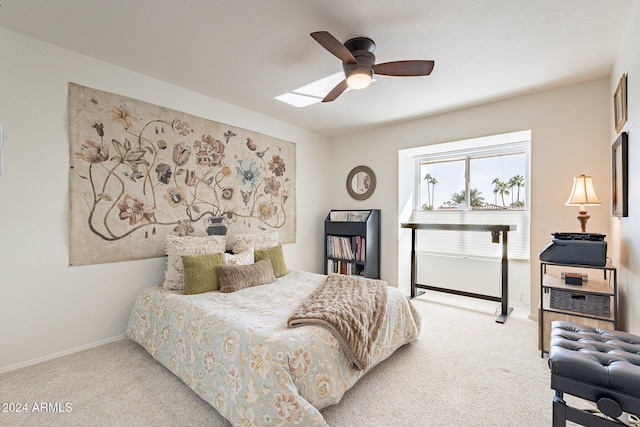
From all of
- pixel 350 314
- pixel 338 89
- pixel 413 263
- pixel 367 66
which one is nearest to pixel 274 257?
pixel 350 314

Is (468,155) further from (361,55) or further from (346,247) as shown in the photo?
(361,55)

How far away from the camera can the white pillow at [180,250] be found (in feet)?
8.73

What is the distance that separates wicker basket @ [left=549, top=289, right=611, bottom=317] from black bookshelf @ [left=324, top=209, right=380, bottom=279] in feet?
7.20

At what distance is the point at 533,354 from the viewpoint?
8.04 ft

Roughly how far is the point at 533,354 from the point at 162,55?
161 inches

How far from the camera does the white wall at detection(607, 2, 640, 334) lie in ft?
5.78

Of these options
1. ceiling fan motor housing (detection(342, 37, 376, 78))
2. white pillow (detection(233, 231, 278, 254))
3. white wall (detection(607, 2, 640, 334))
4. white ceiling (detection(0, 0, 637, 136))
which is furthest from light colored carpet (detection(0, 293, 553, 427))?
white ceiling (detection(0, 0, 637, 136))

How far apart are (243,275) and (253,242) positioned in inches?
26.7

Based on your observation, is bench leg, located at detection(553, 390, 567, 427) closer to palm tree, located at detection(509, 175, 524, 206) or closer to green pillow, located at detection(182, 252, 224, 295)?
green pillow, located at detection(182, 252, 224, 295)

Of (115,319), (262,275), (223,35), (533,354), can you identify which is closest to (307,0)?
(223,35)

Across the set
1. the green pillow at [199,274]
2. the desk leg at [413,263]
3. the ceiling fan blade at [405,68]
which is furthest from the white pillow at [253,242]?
the ceiling fan blade at [405,68]

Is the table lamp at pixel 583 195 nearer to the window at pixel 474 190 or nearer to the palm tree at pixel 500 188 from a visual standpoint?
the window at pixel 474 190

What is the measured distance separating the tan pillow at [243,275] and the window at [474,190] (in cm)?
277

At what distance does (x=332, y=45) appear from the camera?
1835mm
